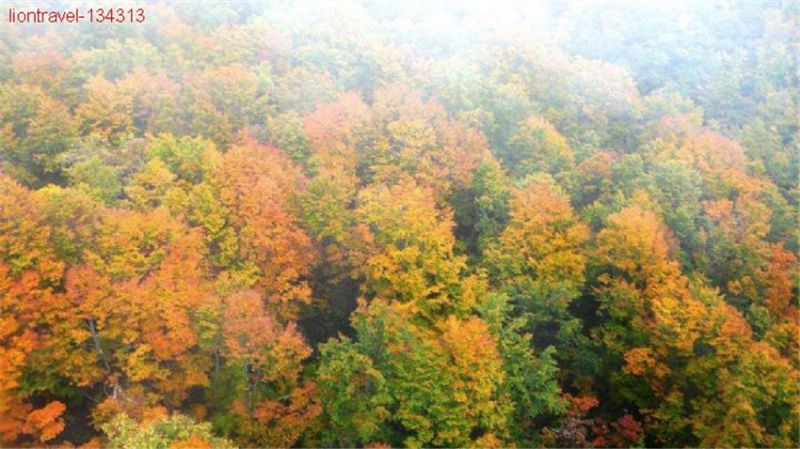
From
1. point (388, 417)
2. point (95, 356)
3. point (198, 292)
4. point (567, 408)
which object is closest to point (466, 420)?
point (388, 417)

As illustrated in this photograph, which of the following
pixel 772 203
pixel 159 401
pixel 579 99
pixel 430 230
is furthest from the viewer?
pixel 579 99

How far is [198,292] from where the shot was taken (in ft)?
100

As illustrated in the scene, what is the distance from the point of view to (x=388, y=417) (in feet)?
104

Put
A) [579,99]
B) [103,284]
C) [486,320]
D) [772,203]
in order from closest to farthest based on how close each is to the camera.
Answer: [103,284], [486,320], [772,203], [579,99]

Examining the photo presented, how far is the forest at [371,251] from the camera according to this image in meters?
29.8

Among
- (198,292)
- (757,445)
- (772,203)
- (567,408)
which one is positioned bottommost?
(567,408)

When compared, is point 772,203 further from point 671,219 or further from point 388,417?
point 388,417

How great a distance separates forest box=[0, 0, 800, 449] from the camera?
29.8m

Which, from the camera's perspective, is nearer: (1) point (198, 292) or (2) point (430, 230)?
(1) point (198, 292)

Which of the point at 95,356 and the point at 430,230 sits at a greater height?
the point at 430,230

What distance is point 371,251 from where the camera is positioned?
36.6 metres

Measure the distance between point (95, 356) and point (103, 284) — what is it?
10.9 feet

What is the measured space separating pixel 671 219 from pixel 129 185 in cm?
3318

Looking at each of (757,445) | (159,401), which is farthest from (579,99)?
(159,401)
